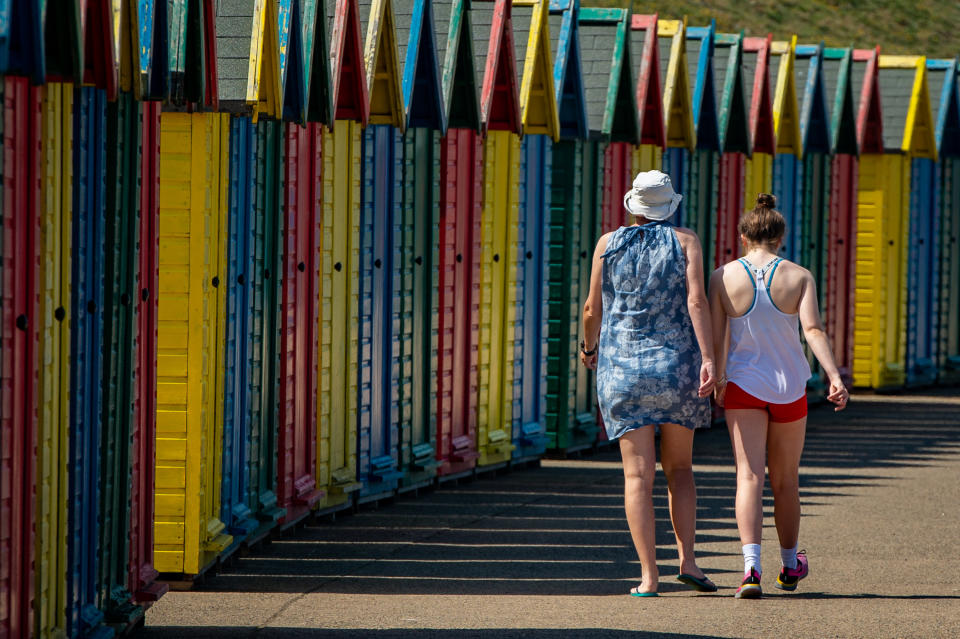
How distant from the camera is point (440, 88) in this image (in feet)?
33.2

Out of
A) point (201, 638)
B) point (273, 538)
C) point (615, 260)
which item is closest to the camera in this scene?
point (201, 638)

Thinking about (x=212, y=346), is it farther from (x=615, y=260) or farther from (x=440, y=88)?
(x=440, y=88)

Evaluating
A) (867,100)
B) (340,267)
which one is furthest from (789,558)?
(867,100)

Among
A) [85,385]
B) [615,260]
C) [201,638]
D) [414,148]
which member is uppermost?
[414,148]

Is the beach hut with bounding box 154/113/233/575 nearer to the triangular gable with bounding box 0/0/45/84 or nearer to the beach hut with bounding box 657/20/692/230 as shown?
the triangular gable with bounding box 0/0/45/84

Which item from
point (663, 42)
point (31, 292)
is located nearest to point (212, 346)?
point (31, 292)

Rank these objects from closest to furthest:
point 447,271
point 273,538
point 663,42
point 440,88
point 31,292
Result: point 31,292 < point 273,538 < point 440,88 < point 447,271 < point 663,42

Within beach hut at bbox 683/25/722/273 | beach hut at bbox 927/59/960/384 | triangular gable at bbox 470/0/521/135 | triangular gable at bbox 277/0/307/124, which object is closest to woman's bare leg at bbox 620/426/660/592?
triangular gable at bbox 277/0/307/124

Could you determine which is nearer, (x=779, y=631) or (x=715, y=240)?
(x=779, y=631)

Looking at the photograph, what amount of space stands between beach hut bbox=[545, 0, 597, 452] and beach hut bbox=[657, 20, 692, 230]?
110 cm

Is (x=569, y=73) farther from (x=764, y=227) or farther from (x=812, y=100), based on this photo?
(x=764, y=227)

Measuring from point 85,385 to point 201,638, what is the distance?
41.1 inches

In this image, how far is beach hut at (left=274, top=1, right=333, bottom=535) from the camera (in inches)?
334

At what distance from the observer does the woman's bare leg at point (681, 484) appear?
23.5 ft
